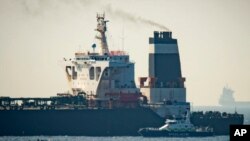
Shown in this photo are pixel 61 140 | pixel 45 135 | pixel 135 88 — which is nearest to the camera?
pixel 61 140

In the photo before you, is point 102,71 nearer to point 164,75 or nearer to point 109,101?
point 109,101

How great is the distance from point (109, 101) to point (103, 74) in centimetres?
389

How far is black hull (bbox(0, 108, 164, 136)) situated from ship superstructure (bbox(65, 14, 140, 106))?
2959 mm

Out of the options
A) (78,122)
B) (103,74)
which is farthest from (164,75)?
(78,122)

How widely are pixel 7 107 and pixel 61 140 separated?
18.0m

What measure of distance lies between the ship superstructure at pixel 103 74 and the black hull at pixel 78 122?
117 inches

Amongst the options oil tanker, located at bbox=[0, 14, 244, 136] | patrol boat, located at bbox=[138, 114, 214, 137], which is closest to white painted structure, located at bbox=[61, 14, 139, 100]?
oil tanker, located at bbox=[0, 14, 244, 136]

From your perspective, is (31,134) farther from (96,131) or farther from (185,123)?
(185,123)

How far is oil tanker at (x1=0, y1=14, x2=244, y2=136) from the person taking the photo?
11981 centimetres

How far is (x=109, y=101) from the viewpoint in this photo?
124 m

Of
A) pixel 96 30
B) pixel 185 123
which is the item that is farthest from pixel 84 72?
pixel 185 123

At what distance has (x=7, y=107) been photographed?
12181 cm

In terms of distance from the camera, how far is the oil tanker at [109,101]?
Result: 119812 mm

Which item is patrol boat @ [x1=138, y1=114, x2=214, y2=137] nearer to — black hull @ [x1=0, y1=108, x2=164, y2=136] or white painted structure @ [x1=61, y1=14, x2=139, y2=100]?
black hull @ [x1=0, y1=108, x2=164, y2=136]
